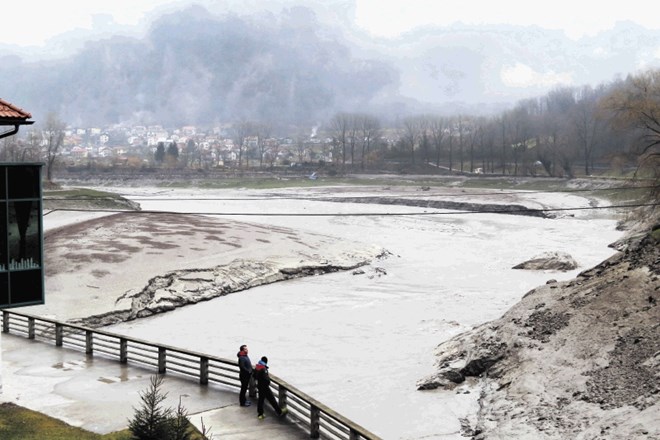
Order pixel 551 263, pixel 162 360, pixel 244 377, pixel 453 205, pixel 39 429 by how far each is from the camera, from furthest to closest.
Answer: pixel 453 205 → pixel 551 263 → pixel 162 360 → pixel 244 377 → pixel 39 429

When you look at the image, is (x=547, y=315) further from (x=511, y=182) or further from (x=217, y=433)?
(x=511, y=182)

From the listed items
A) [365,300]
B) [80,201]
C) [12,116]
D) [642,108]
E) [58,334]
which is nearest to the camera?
[12,116]

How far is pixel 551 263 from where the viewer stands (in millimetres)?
52938

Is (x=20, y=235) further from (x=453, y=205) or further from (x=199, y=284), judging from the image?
(x=453, y=205)

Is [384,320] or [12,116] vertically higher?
[12,116]

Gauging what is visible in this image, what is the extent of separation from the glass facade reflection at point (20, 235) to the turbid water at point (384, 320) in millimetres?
9996

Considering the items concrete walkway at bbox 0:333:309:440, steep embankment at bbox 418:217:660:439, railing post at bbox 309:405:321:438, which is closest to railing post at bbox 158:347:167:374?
concrete walkway at bbox 0:333:309:440

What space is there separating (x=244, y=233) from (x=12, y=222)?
43.6 meters

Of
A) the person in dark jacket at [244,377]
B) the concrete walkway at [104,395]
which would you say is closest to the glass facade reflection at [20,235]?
the concrete walkway at [104,395]

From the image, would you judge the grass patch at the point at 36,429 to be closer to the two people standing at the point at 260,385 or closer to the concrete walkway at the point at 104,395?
the concrete walkway at the point at 104,395

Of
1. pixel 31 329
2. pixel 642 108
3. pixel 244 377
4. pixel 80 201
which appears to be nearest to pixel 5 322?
pixel 31 329

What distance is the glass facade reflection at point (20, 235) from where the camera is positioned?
68.7ft

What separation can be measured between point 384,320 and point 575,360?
14.3m

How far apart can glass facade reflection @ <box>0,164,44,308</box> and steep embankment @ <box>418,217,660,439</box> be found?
1300 cm
